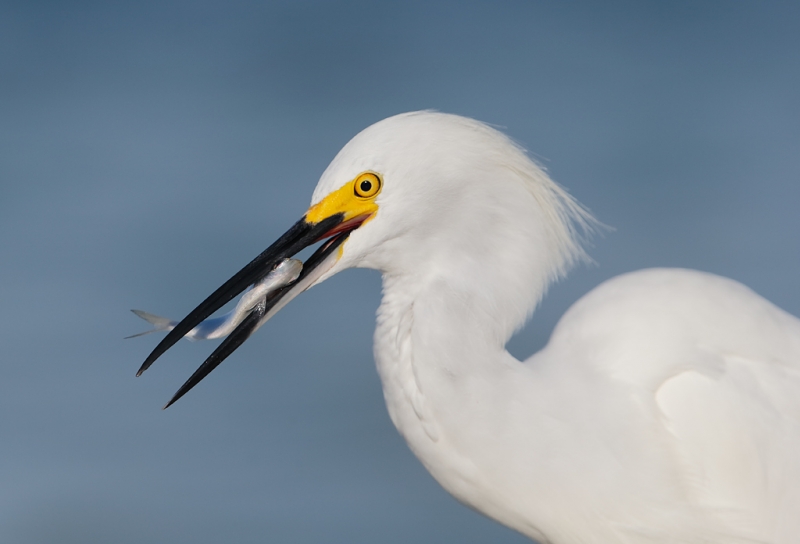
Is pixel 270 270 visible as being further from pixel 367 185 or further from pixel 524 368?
pixel 524 368

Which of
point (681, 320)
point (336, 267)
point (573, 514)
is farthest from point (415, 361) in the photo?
point (681, 320)

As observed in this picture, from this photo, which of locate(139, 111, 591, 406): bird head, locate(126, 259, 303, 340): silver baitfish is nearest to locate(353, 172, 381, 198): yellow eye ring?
locate(139, 111, 591, 406): bird head

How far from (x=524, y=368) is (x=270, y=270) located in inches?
32.4

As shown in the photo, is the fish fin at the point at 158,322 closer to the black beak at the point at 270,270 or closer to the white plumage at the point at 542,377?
the black beak at the point at 270,270

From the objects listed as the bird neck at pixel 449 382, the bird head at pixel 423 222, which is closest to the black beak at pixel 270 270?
the bird head at pixel 423 222

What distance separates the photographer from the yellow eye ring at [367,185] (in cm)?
265

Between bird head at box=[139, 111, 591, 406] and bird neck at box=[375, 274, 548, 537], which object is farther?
bird head at box=[139, 111, 591, 406]

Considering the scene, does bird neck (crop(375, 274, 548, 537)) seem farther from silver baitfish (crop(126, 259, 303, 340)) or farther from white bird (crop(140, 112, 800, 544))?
silver baitfish (crop(126, 259, 303, 340))

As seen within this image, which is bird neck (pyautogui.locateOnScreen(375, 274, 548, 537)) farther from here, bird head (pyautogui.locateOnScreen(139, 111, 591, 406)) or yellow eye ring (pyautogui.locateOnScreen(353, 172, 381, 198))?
yellow eye ring (pyautogui.locateOnScreen(353, 172, 381, 198))

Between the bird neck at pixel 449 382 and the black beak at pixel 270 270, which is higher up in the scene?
the black beak at pixel 270 270

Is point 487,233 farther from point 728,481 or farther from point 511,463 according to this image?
point 728,481

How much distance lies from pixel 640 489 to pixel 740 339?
659 millimetres

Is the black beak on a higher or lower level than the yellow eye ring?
lower

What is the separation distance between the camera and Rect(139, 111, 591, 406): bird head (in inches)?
105
